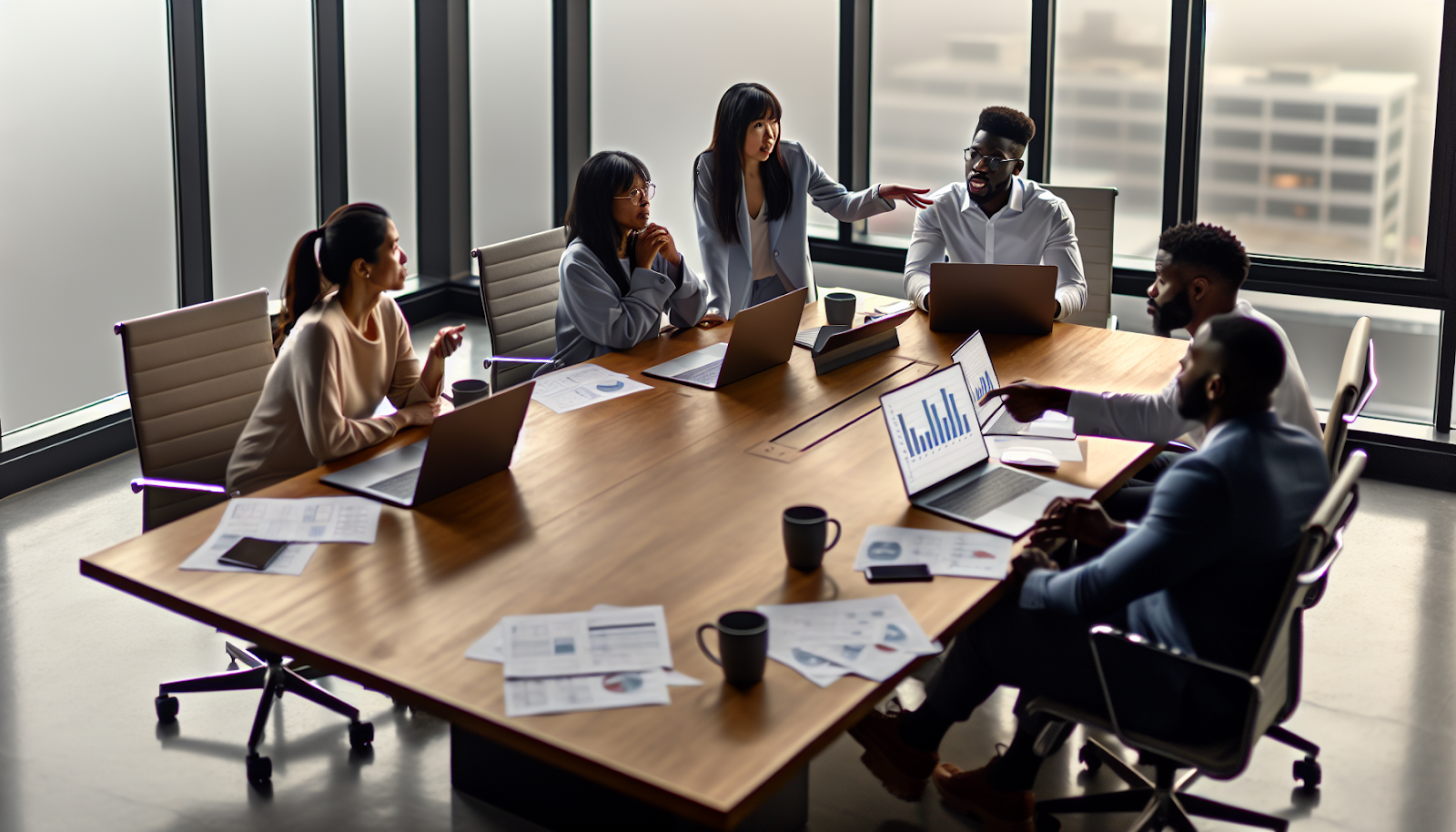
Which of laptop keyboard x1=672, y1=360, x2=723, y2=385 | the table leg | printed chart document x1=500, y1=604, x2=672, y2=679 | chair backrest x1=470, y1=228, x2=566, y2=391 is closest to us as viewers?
printed chart document x1=500, y1=604, x2=672, y2=679

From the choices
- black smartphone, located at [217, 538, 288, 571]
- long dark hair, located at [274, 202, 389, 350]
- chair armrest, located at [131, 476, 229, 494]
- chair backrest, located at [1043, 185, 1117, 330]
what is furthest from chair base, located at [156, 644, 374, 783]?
chair backrest, located at [1043, 185, 1117, 330]

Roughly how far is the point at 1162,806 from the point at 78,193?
192 inches

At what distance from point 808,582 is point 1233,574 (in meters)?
0.86

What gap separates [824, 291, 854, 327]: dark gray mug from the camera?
466cm

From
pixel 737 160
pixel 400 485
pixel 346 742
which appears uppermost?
pixel 737 160

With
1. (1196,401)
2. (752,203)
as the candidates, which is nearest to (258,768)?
(1196,401)

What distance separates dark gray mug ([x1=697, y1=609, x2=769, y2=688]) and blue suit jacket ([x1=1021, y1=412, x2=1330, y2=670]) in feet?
2.45

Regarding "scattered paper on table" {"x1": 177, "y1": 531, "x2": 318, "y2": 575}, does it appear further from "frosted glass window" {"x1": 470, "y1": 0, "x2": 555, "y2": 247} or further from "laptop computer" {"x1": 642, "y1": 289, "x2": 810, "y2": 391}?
"frosted glass window" {"x1": 470, "y1": 0, "x2": 555, "y2": 247}

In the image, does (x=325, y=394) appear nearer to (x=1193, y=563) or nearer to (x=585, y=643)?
(x=585, y=643)

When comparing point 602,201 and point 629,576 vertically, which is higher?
point 602,201

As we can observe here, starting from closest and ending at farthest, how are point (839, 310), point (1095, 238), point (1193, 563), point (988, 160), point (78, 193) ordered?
point (1193, 563) → point (839, 310) → point (988, 160) → point (1095, 238) → point (78, 193)

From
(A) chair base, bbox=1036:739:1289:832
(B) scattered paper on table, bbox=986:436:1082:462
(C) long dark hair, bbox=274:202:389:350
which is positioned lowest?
(A) chair base, bbox=1036:739:1289:832

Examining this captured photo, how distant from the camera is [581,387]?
13.5 feet

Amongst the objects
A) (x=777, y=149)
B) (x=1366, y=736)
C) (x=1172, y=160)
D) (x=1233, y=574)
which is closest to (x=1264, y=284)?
(x=1172, y=160)
